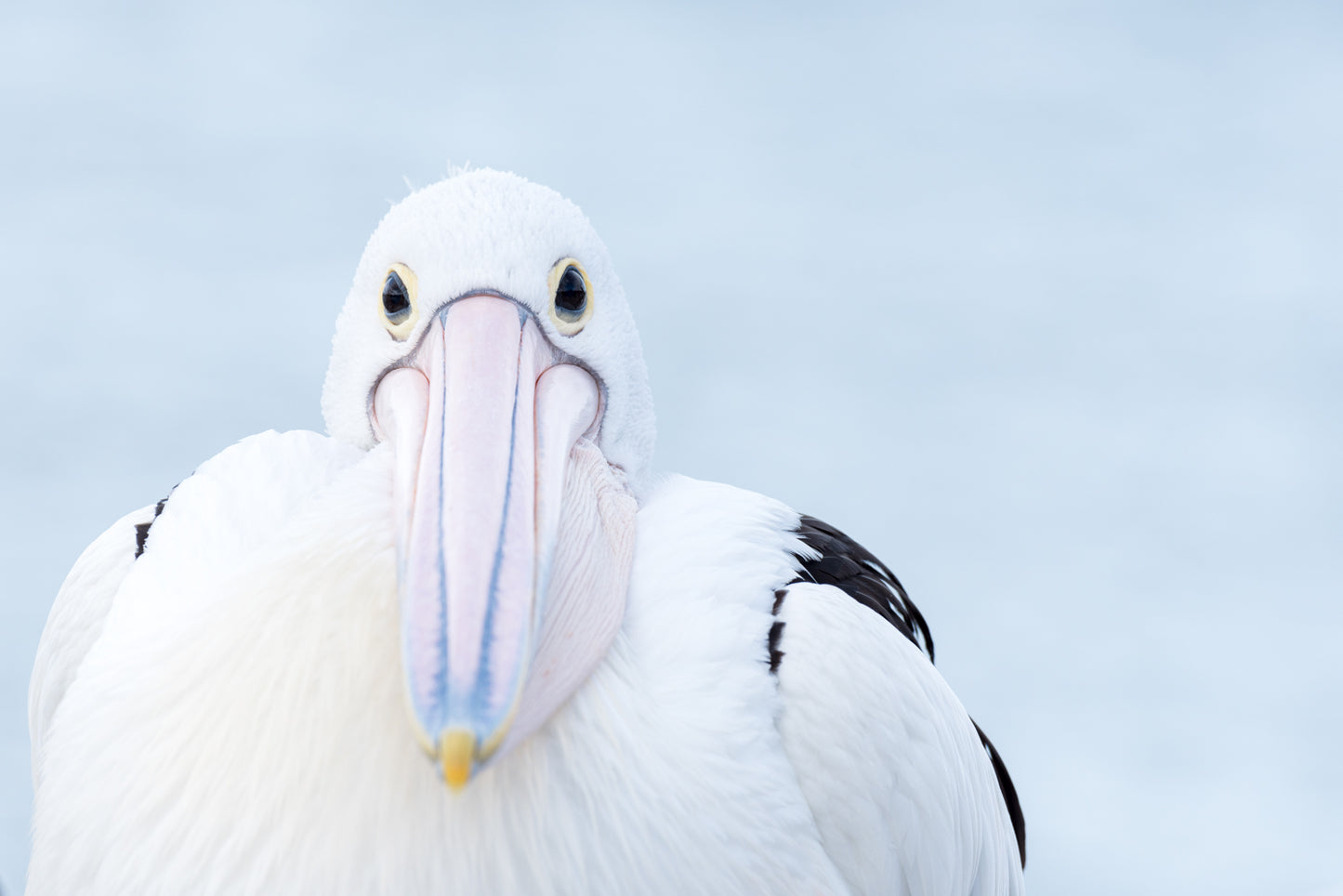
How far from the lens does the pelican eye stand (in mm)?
2412

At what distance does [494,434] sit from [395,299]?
54 centimetres

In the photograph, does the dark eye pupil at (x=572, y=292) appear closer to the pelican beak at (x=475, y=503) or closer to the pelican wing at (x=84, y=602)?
the pelican beak at (x=475, y=503)

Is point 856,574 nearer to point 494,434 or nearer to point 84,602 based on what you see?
point 494,434

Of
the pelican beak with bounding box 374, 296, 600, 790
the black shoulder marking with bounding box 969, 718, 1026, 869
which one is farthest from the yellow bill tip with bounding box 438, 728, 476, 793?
the black shoulder marking with bounding box 969, 718, 1026, 869

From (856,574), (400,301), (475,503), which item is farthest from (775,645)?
(400,301)

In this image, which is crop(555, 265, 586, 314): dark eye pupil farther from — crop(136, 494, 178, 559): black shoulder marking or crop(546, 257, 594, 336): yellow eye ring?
crop(136, 494, 178, 559): black shoulder marking

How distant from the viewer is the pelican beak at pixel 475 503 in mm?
1693

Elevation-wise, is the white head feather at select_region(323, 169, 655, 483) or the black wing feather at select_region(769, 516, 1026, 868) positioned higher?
the white head feather at select_region(323, 169, 655, 483)

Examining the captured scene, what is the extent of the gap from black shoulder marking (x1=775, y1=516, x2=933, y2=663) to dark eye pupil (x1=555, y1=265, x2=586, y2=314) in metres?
0.72

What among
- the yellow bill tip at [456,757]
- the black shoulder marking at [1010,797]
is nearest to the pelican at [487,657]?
the yellow bill tip at [456,757]

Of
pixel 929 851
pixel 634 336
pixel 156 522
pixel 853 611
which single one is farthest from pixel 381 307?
Answer: pixel 929 851

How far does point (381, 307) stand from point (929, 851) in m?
1.61

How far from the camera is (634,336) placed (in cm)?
273

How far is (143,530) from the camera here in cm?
294
